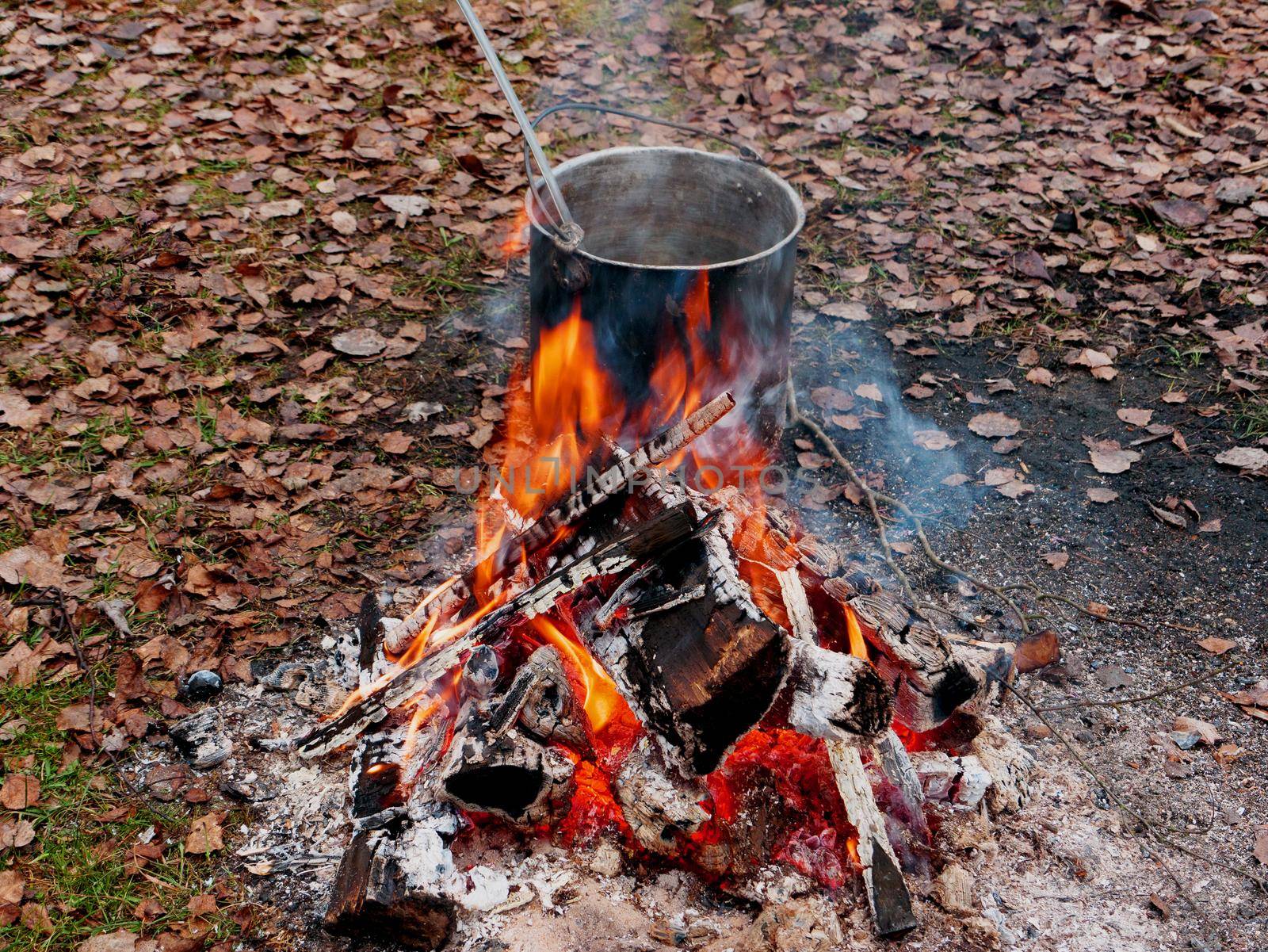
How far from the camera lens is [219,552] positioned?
383cm

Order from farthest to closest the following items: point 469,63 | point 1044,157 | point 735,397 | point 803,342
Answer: point 469,63
point 1044,157
point 803,342
point 735,397

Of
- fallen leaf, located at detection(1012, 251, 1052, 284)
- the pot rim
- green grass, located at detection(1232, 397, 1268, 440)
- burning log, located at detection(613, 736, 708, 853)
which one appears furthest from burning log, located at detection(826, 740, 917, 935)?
fallen leaf, located at detection(1012, 251, 1052, 284)

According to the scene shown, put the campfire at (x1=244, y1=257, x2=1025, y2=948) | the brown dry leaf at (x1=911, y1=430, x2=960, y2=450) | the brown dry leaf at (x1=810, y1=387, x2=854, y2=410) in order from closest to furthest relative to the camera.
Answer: the campfire at (x1=244, y1=257, x2=1025, y2=948) < the brown dry leaf at (x1=911, y1=430, x2=960, y2=450) < the brown dry leaf at (x1=810, y1=387, x2=854, y2=410)

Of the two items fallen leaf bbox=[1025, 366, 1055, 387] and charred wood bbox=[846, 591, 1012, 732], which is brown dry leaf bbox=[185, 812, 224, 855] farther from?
fallen leaf bbox=[1025, 366, 1055, 387]

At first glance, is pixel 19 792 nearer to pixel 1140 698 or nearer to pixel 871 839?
pixel 871 839

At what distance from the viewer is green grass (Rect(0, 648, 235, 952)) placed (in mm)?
2680

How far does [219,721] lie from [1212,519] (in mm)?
4093

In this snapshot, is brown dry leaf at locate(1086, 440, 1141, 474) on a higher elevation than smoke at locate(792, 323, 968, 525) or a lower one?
higher

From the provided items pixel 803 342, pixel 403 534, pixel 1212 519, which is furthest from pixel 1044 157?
pixel 403 534

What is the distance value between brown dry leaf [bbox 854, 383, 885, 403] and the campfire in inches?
65.1

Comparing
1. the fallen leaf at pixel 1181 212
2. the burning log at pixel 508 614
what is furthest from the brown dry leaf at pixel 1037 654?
the fallen leaf at pixel 1181 212

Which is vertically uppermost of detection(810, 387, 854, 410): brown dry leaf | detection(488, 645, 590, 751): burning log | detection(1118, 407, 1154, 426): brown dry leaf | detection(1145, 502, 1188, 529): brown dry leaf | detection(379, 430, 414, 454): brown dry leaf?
detection(488, 645, 590, 751): burning log

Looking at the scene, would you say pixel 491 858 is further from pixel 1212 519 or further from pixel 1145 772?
pixel 1212 519

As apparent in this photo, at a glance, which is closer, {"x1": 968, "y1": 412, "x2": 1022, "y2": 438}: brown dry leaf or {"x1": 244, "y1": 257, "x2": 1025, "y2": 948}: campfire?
{"x1": 244, "y1": 257, "x2": 1025, "y2": 948}: campfire
